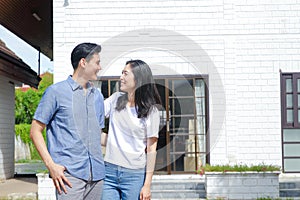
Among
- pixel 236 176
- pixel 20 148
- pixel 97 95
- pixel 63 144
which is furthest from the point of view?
pixel 20 148

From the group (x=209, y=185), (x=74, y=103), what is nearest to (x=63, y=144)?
(x=74, y=103)

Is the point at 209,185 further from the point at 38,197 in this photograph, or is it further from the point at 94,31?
the point at 94,31

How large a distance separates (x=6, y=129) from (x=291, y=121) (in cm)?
663

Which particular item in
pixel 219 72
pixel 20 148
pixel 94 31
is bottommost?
pixel 20 148

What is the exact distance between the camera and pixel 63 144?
11.0 feet

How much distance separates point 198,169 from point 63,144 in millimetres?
6716

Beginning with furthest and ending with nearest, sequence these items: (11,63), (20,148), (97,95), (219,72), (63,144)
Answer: (20,148), (11,63), (219,72), (97,95), (63,144)

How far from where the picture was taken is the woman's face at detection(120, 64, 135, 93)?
3746 mm

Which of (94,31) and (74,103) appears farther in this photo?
(94,31)

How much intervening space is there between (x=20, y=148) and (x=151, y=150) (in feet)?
65.9

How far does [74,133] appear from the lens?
3.38m

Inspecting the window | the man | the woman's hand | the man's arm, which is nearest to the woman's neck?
the man

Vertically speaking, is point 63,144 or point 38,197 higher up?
point 63,144

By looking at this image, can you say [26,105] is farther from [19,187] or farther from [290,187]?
[290,187]
